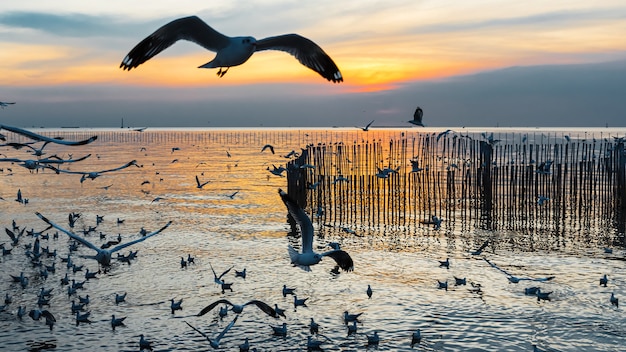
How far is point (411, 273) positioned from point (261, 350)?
7.53 meters

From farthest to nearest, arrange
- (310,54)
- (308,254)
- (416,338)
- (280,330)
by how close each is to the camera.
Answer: (280,330) < (416,338) < (308,254) < (310,54)

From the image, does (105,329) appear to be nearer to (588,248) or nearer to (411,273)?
(411,273)

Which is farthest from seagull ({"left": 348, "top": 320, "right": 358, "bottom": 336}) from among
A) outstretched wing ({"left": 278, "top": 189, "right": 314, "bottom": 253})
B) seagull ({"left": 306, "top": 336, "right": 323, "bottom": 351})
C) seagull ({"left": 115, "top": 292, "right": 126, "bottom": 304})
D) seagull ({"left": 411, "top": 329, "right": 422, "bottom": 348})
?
seagull ({"left": 115, "top": 292, "right": 126, "bottom": 304})

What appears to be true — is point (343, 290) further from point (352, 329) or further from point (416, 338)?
point (416, 338)

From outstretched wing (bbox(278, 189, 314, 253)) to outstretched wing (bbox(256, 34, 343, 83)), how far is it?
2.11 metres

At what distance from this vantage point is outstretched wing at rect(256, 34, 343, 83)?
400 inches

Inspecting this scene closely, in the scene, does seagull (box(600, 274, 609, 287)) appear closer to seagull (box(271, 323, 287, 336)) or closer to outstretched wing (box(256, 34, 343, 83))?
seagull (box(271, 323, 287, 336))

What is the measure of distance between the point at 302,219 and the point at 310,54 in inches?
112

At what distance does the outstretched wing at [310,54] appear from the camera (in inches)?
400

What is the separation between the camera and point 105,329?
50.0ft

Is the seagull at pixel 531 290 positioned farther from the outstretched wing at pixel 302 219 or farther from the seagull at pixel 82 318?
the seagull at pixel 82 318

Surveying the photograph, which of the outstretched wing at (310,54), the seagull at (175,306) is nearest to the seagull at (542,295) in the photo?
the seagull at (175,306)

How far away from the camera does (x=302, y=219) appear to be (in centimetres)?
1084

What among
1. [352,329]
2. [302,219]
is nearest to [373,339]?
[352,329]
